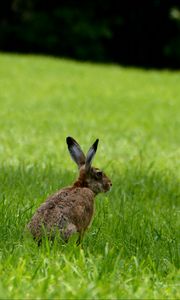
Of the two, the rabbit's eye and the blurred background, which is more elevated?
the blurred background

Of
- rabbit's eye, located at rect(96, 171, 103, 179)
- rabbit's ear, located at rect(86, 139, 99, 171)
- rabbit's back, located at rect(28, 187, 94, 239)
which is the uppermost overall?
rabbit's ear, located at rect(86, 139, 99, 171)

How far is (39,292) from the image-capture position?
3.86 m

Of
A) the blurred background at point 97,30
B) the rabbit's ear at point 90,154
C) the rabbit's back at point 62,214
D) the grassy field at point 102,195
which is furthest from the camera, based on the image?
the blurred background at point 97,30

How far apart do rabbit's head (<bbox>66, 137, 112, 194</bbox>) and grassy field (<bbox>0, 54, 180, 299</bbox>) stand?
277 mm

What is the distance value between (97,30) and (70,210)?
3619cm

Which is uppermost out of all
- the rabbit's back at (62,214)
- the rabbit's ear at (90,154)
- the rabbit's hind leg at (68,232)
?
the rabbit's ear at (90,154)

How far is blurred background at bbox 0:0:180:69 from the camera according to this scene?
1593 inches

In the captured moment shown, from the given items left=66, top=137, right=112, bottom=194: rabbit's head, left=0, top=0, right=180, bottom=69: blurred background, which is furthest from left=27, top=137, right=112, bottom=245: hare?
left=0, top=0, right=180, bottom=69: blurred background

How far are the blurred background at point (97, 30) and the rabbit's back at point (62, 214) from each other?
34.9m

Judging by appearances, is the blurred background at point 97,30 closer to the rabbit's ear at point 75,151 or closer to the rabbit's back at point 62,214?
the rabbit's ear at point 75,151

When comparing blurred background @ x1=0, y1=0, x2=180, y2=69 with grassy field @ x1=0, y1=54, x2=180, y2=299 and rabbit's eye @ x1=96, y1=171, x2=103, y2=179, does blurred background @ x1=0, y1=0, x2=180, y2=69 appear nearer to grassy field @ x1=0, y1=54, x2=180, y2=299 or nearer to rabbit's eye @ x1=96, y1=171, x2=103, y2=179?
grassy field @ x1=0, y1=54, x2=180, y2=299

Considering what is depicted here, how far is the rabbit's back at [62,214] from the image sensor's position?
4.89m

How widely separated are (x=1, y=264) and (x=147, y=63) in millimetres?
37596

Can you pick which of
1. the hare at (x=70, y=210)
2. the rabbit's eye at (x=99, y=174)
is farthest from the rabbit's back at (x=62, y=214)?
the rabbit's eye at (x=99, y=174)
